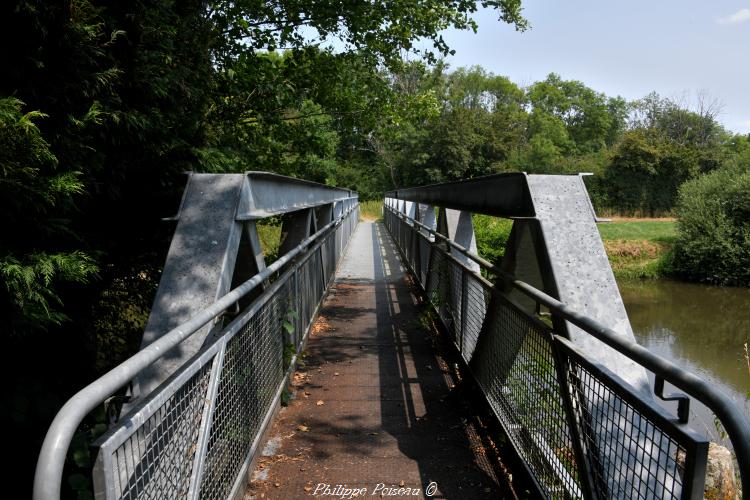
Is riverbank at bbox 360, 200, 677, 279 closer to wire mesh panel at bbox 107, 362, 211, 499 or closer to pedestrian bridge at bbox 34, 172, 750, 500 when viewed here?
pedestrian bridge at bbox 34, 172, 750, 500

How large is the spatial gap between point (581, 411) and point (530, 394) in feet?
2.27

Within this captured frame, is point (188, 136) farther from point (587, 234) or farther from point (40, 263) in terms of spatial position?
point (587, 234)

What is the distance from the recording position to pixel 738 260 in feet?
81.1

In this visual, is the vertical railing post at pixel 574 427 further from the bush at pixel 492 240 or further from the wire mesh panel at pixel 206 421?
the bush at pixel 492 240

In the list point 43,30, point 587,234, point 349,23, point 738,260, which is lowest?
point 738,260

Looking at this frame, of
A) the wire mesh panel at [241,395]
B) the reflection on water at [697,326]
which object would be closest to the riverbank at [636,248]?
the reflection on water at [697,326]

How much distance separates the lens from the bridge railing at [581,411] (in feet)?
5.01

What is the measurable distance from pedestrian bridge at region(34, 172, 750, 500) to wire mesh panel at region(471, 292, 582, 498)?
0.05ft

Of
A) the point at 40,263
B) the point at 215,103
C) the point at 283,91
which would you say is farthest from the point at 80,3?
the point at 283,91

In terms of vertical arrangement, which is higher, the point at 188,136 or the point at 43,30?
the point at 43,30

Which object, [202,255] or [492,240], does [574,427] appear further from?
[492,240]

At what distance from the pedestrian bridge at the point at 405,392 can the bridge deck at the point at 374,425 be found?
0.02 meters

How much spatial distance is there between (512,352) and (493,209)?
1.09m

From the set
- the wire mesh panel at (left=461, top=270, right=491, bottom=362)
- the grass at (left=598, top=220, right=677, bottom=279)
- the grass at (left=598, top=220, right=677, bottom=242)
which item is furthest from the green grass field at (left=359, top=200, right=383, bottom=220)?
the wire mesh panel at (left=461, top=270, right=491, bottom=362)
